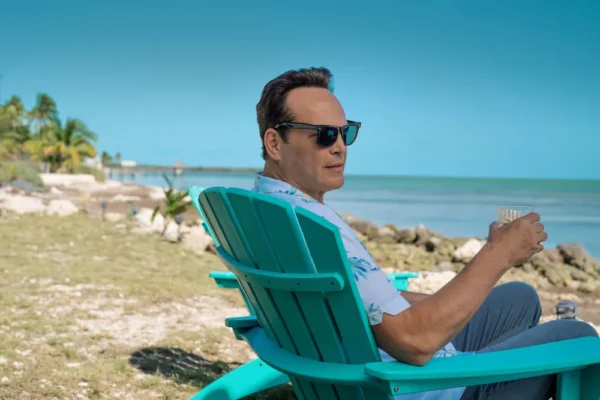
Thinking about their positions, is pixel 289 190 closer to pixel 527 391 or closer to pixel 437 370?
pixel 437 370

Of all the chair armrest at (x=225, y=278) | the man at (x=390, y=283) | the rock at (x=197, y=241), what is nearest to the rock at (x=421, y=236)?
the rock at (x=197, y=241)

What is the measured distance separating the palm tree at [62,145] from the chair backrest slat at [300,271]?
4176 centimetres

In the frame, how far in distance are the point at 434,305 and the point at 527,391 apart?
1.59 ft

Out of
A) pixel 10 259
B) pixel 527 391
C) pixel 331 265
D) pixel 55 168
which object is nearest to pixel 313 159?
pixel 331 265

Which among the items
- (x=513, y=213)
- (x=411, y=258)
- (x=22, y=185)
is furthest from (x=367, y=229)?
(x=22, y=185)

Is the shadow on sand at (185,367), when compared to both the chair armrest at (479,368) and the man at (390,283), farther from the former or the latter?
the chair armrest at (479,368)

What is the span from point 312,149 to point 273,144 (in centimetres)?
14

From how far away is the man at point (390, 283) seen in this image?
1692 millimetres

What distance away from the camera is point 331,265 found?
1680mm

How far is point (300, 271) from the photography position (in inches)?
69.9

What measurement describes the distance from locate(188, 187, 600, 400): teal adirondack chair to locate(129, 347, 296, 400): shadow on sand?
162 centimetres

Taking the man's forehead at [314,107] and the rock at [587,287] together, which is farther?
the rock at [587,287]

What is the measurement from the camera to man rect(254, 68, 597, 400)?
1.69 metres

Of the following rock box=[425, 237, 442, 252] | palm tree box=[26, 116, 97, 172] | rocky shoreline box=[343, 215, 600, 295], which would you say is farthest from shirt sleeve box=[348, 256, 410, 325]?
palm tree box=[26, 116, 97, 172]
